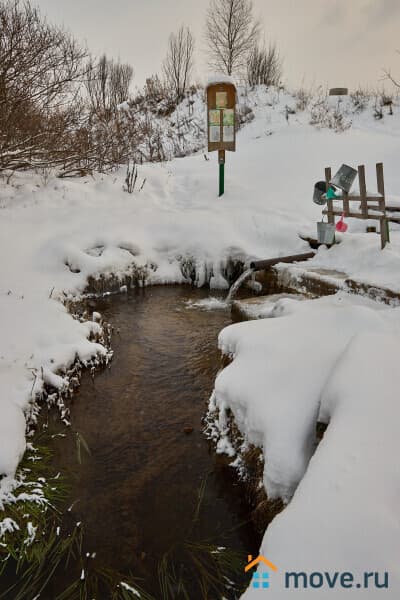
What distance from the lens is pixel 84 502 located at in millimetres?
3000

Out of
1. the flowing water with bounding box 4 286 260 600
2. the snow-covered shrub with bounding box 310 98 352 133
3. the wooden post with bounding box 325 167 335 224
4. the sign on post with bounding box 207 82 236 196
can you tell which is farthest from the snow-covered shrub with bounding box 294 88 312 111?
the flowing water with bounding box 4 286 260 600

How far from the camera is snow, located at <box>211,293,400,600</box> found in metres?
1.47

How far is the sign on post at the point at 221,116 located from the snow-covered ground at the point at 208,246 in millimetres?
1206

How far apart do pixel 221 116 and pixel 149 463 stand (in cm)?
852

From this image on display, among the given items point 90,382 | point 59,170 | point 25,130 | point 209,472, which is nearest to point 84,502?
point 209,472

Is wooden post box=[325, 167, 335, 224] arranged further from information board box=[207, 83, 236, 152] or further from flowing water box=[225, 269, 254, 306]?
information board box=[207, 83, 236, 152]

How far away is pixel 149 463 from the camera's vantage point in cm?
338

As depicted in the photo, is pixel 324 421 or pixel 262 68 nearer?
pixel 324 421

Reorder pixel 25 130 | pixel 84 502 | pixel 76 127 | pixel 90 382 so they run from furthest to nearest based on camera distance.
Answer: pixel 76 127, pixel 25 130, pixel 90 382, pixel 84 502

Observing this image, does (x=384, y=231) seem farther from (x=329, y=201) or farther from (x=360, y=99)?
(x=360, y=99)

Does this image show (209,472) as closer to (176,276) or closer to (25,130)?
(176,276)

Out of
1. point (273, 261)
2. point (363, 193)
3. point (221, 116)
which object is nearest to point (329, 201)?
point (363, 193)

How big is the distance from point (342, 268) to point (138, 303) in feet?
11.5

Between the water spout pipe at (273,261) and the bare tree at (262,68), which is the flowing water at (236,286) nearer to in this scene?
the water spout pipe at (273,261)
